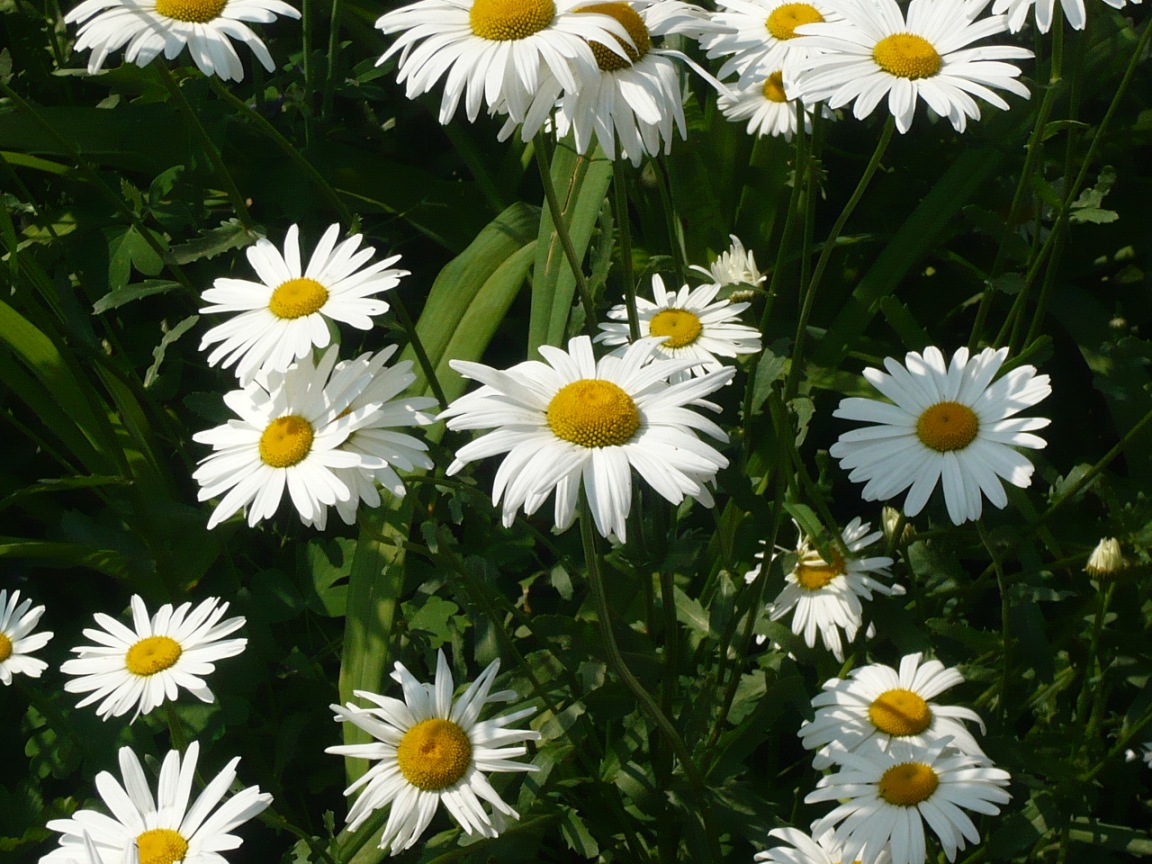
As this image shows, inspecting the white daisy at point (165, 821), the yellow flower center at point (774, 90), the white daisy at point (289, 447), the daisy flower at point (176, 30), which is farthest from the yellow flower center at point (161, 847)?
the yellow flower center at point (774, 90)

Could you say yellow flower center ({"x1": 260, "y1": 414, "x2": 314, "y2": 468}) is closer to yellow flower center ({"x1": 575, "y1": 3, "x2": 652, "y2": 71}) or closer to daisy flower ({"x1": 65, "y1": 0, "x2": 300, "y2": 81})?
daisy flower ({"x1": 65, "y1": 0, "x2": 300, "y2": 81})

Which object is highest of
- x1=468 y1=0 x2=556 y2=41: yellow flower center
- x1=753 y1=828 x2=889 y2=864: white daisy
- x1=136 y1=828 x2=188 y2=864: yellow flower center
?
x1=468 y1=0 x2=556 y2=41: yellow flower center

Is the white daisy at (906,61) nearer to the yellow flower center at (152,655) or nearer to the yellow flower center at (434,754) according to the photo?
Result: the yellow flower center at (434,754)

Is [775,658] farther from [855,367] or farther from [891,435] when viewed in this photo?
[855,367]

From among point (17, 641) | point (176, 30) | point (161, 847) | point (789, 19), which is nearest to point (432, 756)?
point (161, 847)

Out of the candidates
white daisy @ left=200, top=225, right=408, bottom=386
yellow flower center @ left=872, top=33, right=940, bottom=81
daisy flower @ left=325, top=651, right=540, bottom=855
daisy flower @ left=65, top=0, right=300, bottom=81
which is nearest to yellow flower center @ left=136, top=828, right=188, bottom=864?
daisy flower @ left=325, top=651, right=540, bottom=855

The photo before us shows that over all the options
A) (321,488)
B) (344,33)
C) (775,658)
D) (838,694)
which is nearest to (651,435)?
(321,488)
